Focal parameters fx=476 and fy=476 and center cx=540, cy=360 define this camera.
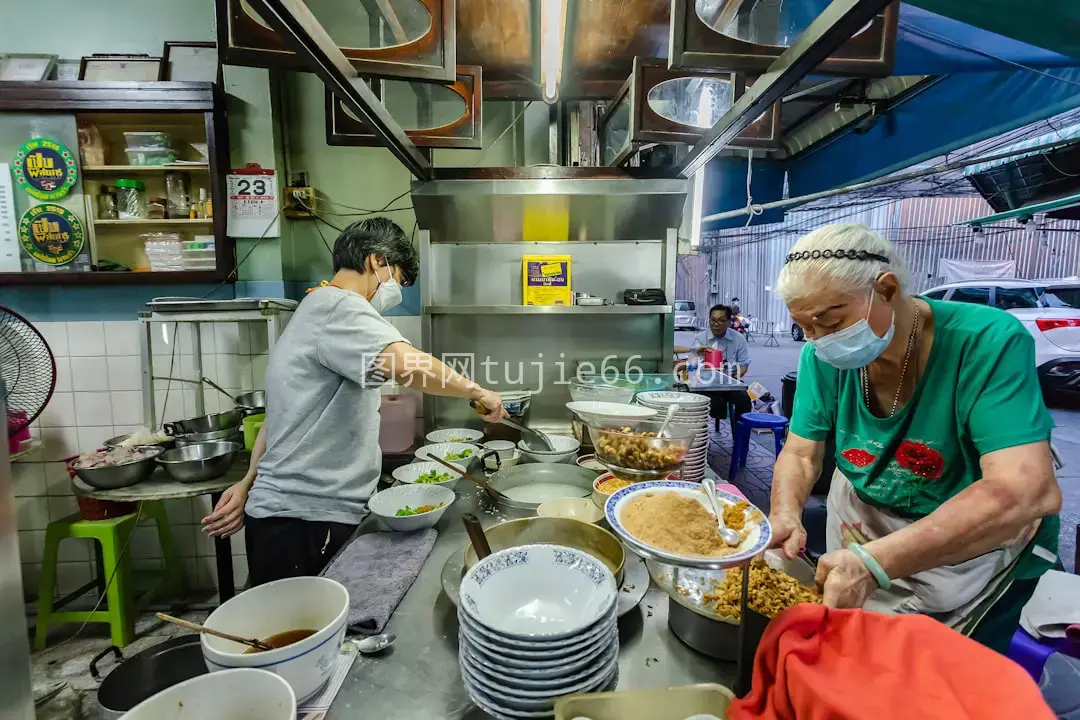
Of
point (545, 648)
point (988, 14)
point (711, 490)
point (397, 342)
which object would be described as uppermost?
point (988, 14)

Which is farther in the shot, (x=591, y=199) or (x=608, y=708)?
(x=591, y=199)

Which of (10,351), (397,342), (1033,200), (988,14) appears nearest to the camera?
(988,14)

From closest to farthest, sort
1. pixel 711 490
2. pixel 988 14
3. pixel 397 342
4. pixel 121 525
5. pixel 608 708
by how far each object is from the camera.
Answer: pixel 608 708 < pixel 711 490 < pixel 988 14 < pixel 397 342 < pixel 121 525

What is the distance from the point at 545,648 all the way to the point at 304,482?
4.67 ft

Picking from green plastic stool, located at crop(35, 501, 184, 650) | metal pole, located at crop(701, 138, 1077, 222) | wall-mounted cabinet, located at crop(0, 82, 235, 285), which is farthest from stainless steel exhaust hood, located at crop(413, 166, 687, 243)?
metal pole, located at crop(701, 138, 1077, 222)

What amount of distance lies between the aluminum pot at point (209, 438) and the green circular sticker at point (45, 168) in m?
1.77

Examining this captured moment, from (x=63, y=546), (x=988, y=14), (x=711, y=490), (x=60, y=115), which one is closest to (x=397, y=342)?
(x=711, y=490)

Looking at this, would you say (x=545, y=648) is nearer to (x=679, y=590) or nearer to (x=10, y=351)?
(x=679, y=590)

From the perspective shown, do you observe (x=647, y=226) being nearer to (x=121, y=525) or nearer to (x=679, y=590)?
(x=679, y=590)

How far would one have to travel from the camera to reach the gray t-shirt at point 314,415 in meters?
1.82

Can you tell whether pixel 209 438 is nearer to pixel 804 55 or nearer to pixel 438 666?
pixel 438 666

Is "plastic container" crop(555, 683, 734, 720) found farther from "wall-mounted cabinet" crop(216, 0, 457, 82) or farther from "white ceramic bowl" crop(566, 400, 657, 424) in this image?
"wall-mounted cabinet" crop(216, 0, 457, 82)

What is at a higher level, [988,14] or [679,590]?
[988,14]

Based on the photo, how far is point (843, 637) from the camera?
0.79m
